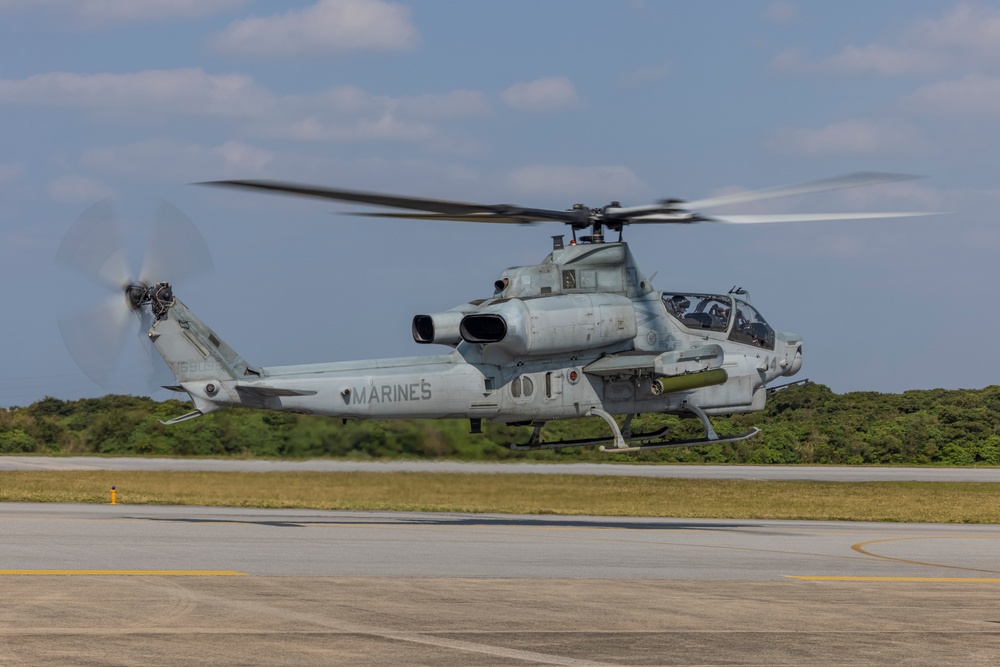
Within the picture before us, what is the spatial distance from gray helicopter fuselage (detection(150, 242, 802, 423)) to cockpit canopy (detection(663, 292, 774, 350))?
28mm

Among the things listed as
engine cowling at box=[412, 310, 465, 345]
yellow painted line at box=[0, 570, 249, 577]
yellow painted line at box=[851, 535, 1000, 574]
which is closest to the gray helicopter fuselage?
engine cowling at box=[412, 310, 465, 345]

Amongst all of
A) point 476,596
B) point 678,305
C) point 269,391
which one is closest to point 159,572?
point 476,596

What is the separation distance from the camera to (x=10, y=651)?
1072cm

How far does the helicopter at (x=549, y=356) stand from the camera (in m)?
22.5

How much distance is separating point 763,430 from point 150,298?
37950 mm

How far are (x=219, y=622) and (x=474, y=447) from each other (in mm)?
18120

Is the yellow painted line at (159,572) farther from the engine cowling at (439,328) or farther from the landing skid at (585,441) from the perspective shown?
the landing skid at (585,441)

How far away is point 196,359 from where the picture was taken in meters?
22.6

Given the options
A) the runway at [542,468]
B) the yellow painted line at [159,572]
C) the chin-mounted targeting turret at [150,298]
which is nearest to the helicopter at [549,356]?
the chin-mounted targeting turret at [150,298]

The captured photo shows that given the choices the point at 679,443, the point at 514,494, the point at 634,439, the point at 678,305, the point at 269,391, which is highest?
the point at 678,305

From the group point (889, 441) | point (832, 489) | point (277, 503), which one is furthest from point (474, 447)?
point (889, 441)

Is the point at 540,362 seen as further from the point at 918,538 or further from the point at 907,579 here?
the point at 918,538

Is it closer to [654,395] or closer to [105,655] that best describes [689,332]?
[654,395]

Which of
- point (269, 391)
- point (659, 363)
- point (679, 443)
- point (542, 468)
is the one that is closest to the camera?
point (269, 391)
